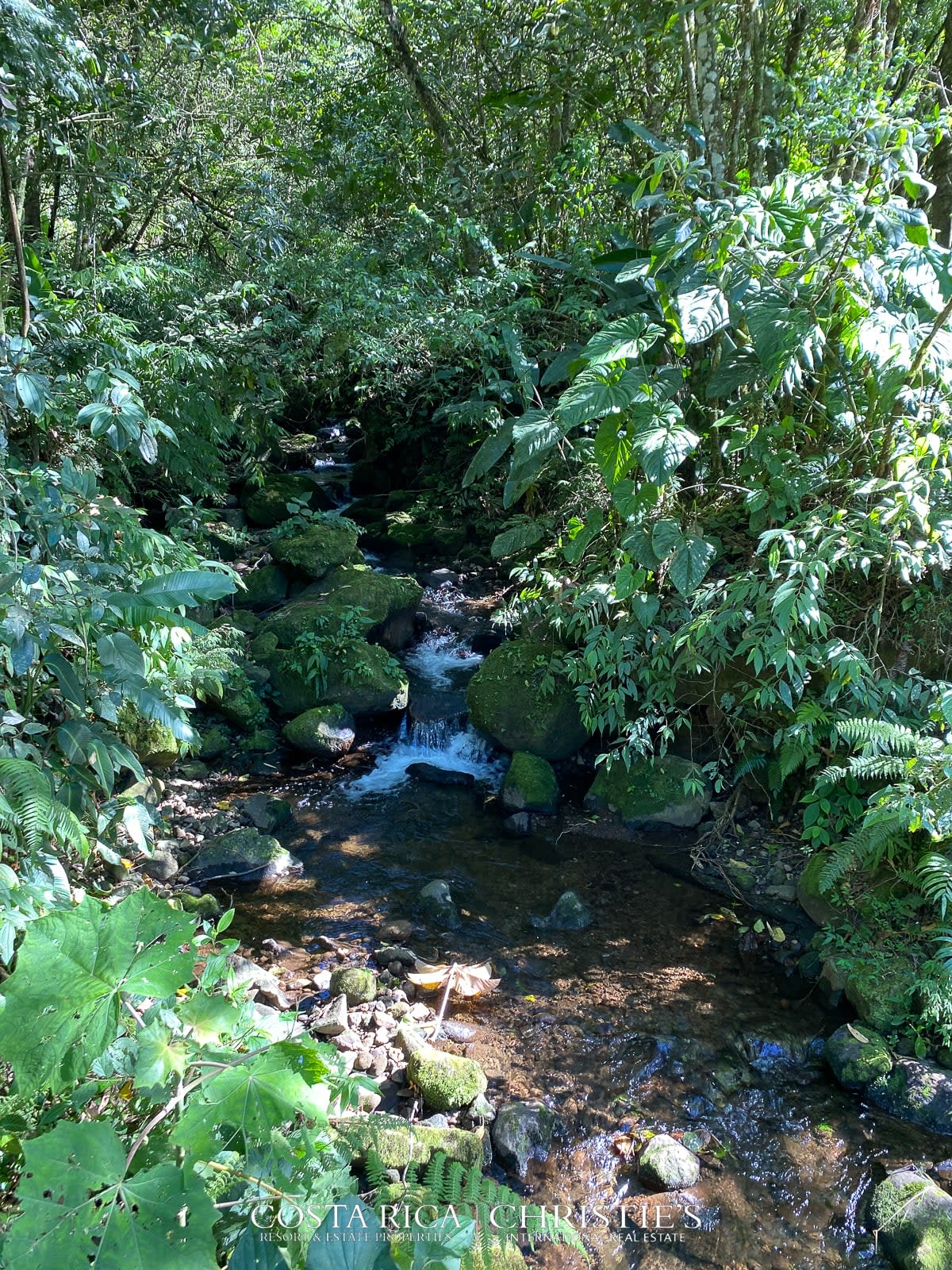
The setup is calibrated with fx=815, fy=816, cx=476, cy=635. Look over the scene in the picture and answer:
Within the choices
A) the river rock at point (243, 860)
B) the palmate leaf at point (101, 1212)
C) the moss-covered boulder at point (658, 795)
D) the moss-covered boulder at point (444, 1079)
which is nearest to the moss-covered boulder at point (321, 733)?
the river rock at point (243, 860)

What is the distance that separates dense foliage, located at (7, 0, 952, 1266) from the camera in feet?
5.37

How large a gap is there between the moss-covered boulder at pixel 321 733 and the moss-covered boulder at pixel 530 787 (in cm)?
135

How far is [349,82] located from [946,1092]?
9447mm

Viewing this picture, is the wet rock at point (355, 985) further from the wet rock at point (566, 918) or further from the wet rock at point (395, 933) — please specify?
the wet rock at point (566, 918)

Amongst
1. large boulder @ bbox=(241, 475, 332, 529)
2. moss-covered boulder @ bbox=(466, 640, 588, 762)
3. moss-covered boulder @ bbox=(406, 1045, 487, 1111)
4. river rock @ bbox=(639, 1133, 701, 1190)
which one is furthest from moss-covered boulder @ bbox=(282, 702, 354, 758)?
river rock @ bbox=(639, 1133, 701, 1190)

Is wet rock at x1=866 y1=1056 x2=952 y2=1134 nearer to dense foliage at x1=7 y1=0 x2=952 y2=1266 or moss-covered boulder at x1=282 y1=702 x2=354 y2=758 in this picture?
A: dense foliage at x1=7 y1=0 x2=952 y2=1266

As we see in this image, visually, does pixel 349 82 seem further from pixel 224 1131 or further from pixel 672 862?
pixel 224 1131

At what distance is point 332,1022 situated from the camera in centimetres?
337

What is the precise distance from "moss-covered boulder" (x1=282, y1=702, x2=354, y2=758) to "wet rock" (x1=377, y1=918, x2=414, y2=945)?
1.96 meters

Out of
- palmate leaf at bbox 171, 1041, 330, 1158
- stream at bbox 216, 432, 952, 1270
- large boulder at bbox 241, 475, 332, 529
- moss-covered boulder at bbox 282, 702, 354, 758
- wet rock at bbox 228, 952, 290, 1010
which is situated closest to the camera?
palmate leaf at bbox 171, 1041, 330, 1158

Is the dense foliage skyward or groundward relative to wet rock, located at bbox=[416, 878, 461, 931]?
skyward

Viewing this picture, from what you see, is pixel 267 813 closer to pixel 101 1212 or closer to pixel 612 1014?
pixel 612 1014

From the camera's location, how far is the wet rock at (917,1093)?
3.18 metres

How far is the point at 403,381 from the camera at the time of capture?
8477 mm
